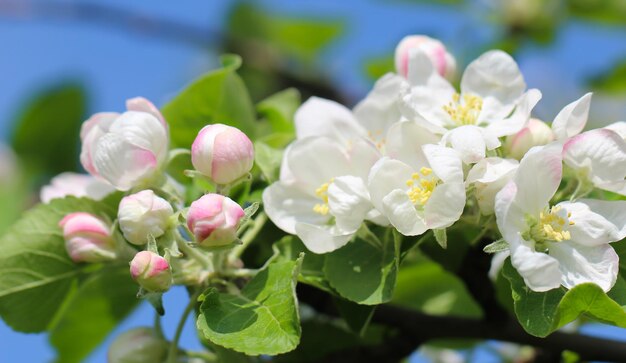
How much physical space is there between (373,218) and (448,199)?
0.53ft

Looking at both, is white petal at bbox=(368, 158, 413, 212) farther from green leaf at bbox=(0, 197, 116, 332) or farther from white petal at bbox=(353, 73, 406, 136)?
green leaf at bbox=(0, 197, 116, 332)

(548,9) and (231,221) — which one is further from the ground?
(231,221)

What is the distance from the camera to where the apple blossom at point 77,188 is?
5.19ft

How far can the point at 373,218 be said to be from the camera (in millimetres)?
1359

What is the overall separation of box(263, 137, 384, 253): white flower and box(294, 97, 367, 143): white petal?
7 cm

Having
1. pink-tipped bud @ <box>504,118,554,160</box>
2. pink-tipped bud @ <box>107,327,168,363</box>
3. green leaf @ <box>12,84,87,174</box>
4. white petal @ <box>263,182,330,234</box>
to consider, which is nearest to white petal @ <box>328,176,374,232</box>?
white petal @ <box>263,182,330,234</box>

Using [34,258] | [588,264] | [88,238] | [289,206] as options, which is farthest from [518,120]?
[34,258]

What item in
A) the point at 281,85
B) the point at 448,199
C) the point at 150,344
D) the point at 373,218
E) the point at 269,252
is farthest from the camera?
the point at 281,85

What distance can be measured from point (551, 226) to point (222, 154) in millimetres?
463

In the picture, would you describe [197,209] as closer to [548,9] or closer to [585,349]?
[585,349]

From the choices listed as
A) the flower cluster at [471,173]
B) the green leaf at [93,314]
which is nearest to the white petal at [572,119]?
the flower cluster at [471,173]

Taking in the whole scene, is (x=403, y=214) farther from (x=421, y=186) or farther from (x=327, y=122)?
(x=327, y=122)

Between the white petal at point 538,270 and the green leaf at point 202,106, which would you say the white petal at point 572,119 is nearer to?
the white petal at point 538,270

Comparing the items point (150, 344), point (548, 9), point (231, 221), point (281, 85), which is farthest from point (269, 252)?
point (548, 9)
